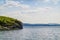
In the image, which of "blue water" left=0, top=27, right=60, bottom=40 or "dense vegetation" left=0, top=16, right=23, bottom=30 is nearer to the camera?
"blue water" left=0, top=27, right=60, bottom=40

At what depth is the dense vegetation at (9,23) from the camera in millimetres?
2350

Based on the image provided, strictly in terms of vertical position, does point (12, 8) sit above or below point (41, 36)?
above

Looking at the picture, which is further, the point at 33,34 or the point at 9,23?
the point at 9,23

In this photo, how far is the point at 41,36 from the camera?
2.16 metres

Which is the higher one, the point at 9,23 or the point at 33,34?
the point at 9,23

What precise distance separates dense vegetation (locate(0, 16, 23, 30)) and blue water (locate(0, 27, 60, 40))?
Result: 0.22ft

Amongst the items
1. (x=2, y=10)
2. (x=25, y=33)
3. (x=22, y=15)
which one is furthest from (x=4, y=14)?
(x=25, y=33)

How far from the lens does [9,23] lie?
2.36 m

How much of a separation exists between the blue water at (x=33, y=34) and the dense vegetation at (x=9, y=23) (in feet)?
0.22

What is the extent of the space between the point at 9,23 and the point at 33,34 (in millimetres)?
410

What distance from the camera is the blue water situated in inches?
81.4

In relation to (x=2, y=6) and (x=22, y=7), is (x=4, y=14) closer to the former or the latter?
(x=2, y=6)

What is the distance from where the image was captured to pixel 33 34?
87.4 inches

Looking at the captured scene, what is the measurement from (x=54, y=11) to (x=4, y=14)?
77 centimetres
